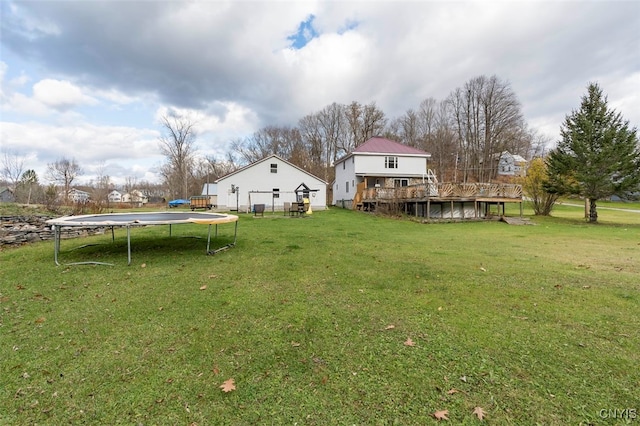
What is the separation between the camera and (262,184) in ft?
87.3

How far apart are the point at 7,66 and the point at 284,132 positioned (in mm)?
38369

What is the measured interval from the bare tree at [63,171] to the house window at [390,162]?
36.2 m

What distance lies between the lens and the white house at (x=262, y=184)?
26.2 m

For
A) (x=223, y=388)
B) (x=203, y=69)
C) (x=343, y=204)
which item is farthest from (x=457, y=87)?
(x=223, y=388)

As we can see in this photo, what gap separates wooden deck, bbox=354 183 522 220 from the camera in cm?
1759

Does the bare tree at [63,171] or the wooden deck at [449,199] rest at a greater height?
the bare tree at [63,171]

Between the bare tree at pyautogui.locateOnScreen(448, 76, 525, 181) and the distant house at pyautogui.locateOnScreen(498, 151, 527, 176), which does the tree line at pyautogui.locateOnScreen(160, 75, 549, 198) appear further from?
the distant house at pyautogui.locateOnScreen(498, 151, 527, 176)

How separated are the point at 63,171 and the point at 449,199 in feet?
140

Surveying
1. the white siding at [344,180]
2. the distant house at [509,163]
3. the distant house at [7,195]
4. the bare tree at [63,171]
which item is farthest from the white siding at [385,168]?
the bare tree at [63,171]

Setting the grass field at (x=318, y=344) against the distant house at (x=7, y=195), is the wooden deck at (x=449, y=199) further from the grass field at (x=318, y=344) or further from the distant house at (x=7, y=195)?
the distant house at (x=7, y=195)

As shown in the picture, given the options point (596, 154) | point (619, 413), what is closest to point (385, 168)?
point (596, 154)

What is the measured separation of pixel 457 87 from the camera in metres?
39.3

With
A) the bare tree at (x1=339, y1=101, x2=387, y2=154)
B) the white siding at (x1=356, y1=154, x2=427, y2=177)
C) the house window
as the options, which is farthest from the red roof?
the bare tree at (x1=339, y1=101, x2=387, y2=154)

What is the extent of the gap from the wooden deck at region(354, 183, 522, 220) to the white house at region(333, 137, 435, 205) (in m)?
5.29
